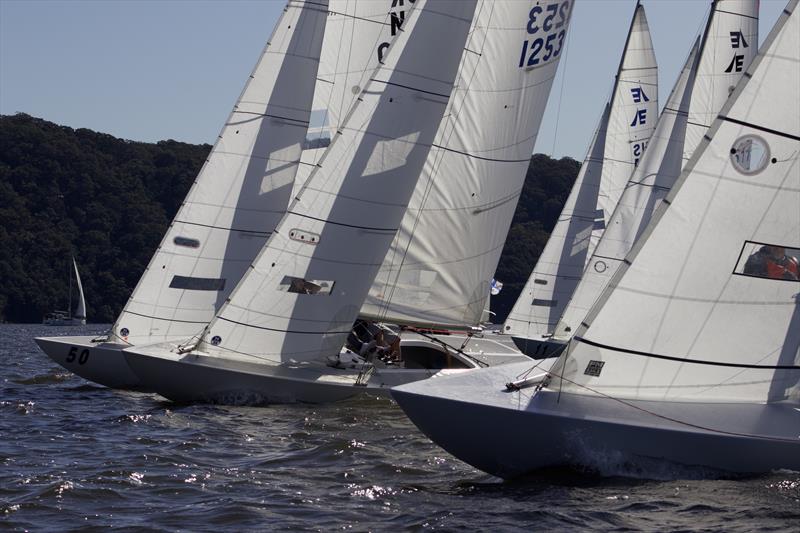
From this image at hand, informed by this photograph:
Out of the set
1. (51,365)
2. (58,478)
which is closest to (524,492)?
(58,478)

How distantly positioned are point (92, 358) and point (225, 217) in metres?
2.89

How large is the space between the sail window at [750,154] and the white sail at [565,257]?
68.3 feet

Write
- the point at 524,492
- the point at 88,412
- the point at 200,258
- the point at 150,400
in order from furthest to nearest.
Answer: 1. the point at 200,258
2. the point at 150,400
3. the point at 88,412
4. the point at 524,492

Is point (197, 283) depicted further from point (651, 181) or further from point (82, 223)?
point (82, 223)

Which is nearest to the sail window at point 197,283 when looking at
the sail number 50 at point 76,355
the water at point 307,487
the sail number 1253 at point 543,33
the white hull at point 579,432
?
the sail number 50 at point 76,355

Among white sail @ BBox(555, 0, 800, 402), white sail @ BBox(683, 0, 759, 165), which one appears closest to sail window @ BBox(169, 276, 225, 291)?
white sail @ BBox(683, 0, 759, 165)

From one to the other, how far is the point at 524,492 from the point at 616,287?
1.97 metres

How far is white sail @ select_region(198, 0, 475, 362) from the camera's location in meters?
15.6

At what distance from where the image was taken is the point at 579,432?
32.8ft

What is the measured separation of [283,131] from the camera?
19.4m

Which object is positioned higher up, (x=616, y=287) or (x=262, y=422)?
(x=616, y=287)

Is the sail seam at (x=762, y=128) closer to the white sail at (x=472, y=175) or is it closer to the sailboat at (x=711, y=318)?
the sailboat at (x=711, y=318)

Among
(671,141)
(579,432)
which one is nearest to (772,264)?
(579,432)

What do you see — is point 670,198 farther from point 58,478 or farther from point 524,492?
point 58,478
